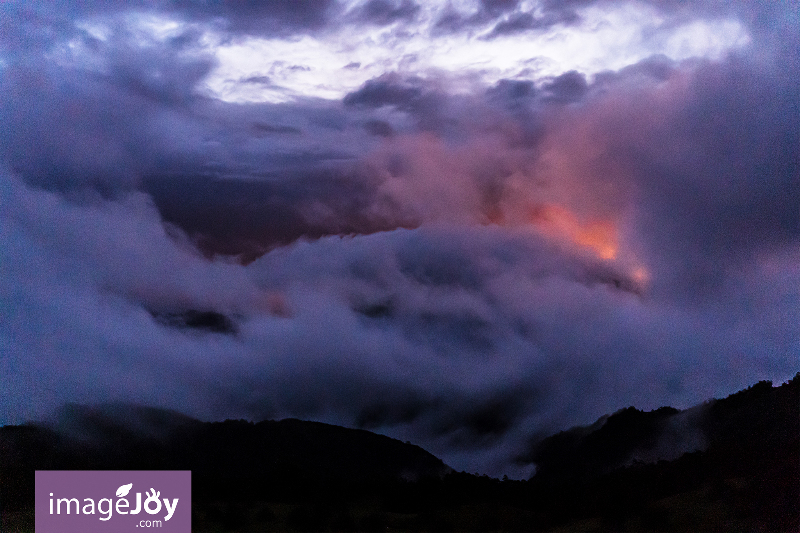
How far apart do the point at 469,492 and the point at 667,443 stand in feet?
23.1

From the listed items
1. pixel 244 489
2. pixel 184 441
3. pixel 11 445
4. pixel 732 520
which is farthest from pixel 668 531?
pixel 11 445

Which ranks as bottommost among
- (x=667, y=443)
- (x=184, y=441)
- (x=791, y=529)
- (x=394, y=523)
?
(x=791, y=529)

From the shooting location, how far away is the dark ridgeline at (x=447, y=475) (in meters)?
16.7

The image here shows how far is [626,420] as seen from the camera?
19.9 m

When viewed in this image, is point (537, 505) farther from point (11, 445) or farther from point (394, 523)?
point (11, 445)

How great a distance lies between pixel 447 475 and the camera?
18.9 m

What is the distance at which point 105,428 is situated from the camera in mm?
19234

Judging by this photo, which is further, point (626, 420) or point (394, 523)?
point (626, 420)

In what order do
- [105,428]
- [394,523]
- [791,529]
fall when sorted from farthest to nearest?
[105,428], [394,523], [791,529]

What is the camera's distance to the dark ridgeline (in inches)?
657

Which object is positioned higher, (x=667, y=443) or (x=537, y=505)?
(x=667, y=443)

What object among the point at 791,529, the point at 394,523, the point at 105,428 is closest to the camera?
the point at 791,529

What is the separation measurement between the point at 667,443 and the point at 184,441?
16.0m

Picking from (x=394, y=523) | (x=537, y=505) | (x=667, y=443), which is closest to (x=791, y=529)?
(x=667, y=443)
